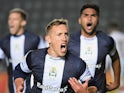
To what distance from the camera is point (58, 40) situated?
6.26m

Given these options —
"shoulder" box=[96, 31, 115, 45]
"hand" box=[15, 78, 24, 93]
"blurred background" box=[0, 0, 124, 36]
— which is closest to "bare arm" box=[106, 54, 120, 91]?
"shoulder" box=[96, 31, 115, 45]

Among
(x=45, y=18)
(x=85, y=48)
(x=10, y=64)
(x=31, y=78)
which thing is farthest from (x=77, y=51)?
(x=45, y=18)

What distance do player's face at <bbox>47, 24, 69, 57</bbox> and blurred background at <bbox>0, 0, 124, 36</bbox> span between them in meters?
9.97

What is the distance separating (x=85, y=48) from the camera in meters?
7.40

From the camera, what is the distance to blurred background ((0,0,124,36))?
16.6 meters

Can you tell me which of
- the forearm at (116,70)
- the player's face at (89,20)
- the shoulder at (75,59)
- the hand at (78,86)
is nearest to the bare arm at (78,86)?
the hand at (78,86)

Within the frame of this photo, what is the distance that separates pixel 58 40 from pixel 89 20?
106 cm

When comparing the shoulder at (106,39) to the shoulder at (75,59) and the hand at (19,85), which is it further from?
the hand at (19,85)

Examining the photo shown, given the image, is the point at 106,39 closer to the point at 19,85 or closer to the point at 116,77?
Result: the point at 116,77

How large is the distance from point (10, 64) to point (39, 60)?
6.61 ft

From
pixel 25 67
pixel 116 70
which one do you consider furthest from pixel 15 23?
pixel 25 67

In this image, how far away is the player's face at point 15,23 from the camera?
8578mm

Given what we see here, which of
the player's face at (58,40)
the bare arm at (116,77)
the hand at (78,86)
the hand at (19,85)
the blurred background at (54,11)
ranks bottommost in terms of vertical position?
the blurred background at (54,11)

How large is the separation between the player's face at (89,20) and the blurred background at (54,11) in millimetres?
9008
